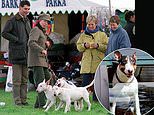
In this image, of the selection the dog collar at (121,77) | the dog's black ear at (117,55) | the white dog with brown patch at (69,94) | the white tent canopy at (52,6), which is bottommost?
the white dog with brown patch at (69,94)

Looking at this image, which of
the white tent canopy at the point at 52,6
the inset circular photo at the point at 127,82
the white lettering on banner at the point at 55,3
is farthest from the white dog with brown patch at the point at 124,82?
the white lettering on banner at the point at 55,3

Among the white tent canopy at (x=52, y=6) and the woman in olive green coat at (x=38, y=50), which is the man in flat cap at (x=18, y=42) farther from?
the white tent canopy at (x=52, y=6)

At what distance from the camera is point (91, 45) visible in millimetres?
7379

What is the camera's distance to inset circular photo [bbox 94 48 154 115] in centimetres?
271

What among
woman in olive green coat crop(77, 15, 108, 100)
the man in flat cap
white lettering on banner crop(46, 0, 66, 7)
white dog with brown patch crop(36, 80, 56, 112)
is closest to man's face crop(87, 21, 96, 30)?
woman in olive green coat crop(77, 15, 108, 100)

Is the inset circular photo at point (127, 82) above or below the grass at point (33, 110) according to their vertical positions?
above

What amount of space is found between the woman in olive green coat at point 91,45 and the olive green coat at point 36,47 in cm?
81

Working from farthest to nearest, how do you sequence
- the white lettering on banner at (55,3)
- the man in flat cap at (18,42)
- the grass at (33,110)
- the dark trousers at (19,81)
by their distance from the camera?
1. the white lettering on banner at (55,3)
2. the dark trousers at (19,81)
3. the man in flat cap at (18,42)
4. the grass at (33,110)

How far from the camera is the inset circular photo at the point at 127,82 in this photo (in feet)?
8.89

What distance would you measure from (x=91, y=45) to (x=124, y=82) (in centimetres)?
466

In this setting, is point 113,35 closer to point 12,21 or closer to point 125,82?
point 12,21

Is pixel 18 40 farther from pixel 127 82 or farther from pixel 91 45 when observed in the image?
pixel 127 82

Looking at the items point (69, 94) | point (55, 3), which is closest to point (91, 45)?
point (69, 94)

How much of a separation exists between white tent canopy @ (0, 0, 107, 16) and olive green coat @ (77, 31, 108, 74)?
9.03 feet
